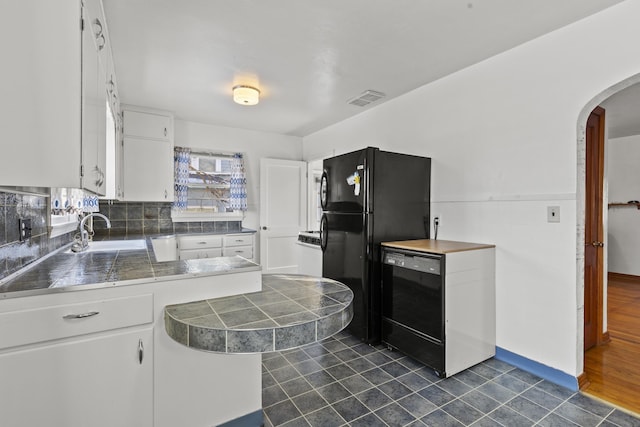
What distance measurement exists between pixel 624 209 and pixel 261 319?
700 centimetres

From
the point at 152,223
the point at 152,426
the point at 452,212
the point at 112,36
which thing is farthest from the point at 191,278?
the point at 152,223

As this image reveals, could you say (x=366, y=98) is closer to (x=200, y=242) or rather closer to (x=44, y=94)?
(x=200, y=242)

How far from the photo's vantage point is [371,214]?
9.17ft

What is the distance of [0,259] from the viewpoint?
55.2 inches

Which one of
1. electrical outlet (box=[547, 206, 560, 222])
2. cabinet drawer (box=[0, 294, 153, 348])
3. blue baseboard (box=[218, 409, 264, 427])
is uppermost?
electrical outlet (box=[547, 206, 560, 222])

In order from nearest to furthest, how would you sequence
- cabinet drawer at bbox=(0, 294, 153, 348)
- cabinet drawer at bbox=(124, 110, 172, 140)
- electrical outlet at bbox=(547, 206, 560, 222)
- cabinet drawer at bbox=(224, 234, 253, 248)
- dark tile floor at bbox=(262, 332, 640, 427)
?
cabinet drawer at bbox=(0, 294, 153, 348) < dark tile floor at bbox=(262, 332, 640, 427) < electrical outlet at bbox=(547, 206, 560, 222) < cabinet drawer at bbox=(124, 110, 172, 140) < cabinet drawer at bbox=(224, 234, 253, 248)

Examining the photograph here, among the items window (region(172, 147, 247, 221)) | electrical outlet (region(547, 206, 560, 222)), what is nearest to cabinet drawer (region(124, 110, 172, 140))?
window (region(172, 147, 247, 221))

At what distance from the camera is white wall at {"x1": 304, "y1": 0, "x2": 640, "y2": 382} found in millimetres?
2092

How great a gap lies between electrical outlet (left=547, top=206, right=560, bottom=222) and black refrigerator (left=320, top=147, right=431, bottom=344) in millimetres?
1056

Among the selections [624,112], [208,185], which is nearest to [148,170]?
[208,185]

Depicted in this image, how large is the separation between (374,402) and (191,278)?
1403 millimetres

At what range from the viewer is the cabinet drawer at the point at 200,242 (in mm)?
4055

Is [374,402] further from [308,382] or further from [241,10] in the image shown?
[241,10]

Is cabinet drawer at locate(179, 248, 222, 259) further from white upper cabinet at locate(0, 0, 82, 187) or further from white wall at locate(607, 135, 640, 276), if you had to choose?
white wall at locate(607, 135, 640, 276)
